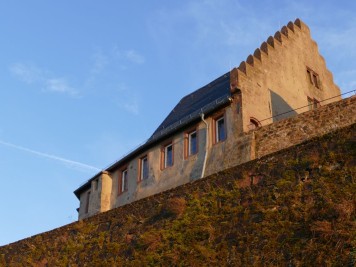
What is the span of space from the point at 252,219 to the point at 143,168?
1742 centimetres

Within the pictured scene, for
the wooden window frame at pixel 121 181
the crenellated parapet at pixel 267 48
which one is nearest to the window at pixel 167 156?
the wooden window frame at pixel 121 181

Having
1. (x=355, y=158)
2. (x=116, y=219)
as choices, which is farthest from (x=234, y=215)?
(x=116, y=219)

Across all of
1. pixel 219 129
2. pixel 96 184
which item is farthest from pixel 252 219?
pixel 96 184

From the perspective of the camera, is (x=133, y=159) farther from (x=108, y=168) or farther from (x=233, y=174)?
(x=233, y=174)

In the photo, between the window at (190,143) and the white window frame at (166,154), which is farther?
the white window frame at (166,154)

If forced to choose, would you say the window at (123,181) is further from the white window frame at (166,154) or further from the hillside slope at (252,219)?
the hillside slope at (252,219)

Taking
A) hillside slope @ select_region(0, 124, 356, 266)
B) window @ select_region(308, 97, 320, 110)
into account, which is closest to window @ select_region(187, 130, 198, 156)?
window @ select_region(308, 97, 320, 110)

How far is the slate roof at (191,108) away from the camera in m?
28.5

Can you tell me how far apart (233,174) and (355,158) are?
3.45 metres

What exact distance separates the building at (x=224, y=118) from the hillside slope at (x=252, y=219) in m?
8.88

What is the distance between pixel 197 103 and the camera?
104ft

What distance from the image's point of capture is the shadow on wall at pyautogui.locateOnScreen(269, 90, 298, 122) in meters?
28.5

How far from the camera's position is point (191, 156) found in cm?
2769

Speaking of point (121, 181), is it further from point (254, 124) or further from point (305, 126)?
point (305, 126)
